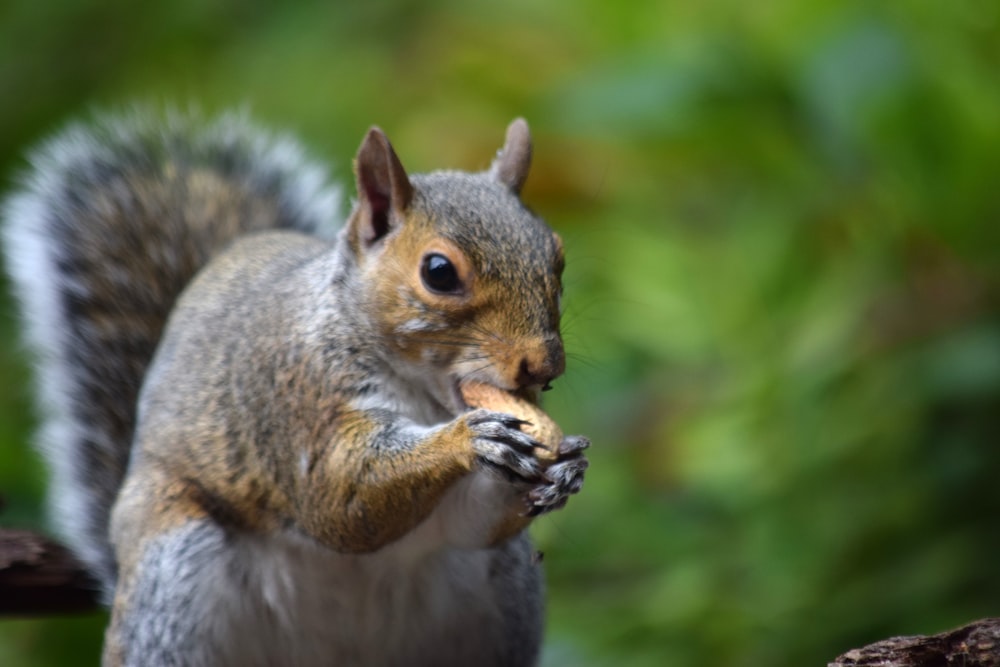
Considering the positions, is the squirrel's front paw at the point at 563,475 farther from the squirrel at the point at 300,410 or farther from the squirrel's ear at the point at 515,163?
the squirrel's ear at the point at 515,163

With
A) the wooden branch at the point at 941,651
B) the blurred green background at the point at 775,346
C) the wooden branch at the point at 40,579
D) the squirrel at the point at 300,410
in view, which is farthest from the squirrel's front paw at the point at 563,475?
the wooden branch at the point at 40,579

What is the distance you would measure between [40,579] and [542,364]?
101 cm

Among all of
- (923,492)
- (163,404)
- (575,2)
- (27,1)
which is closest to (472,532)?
(163,404)

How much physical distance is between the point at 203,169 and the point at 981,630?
173 centimetres

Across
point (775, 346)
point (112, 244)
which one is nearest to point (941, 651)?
point (775, 346)

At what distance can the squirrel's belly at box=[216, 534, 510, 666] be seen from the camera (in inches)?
78.5

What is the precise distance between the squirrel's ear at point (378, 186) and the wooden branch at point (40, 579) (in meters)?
0.76

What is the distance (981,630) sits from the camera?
1.43 m

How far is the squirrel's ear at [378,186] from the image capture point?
178 cm

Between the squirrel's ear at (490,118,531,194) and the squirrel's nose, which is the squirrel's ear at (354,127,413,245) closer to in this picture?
the squirrel's ear at (490,118,531,194)

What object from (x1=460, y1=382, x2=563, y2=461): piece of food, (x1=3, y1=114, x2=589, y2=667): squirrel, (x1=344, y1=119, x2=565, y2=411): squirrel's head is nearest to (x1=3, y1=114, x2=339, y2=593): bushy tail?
Answer: (x1=3, y1=114, x2=589, y2=667): squirrel

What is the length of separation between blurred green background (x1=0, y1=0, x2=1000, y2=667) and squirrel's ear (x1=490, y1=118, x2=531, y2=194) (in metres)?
0.42

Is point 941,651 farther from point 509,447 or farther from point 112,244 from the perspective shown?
point 112,244

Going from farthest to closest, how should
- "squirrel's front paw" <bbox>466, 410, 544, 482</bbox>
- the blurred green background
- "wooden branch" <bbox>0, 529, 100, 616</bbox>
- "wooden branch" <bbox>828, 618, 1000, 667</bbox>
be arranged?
the blurred green background → "wooden branch" <bbox>0, 529, 100, 616</bbox> → "squirrel's front paw" <bbox>466, 410, 544, 482</bbox> → "wooden branch" <bbox>828, 618, 1000, 667</bbox>
